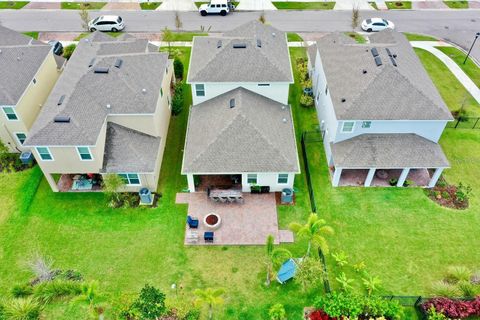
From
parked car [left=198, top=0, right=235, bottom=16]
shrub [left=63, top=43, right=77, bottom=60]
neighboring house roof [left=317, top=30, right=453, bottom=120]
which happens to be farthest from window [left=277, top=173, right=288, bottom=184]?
parked car [left=198, top=0, right=235, bottom=16]

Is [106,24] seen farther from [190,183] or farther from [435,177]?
[435,177]

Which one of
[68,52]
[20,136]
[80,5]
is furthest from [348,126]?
[80,5]

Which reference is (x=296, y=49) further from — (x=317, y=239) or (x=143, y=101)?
(x=317, y=239)

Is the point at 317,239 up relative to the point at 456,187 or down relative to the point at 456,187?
up

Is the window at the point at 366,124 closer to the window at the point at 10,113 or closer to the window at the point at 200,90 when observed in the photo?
the window at the point at 200,90

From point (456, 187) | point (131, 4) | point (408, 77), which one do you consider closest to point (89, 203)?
point (408, 77)

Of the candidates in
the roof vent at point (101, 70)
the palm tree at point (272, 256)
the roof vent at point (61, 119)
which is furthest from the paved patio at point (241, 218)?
the roof vent at point (101, 70)

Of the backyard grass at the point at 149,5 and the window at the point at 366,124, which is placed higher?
the window at the point at 366,124
